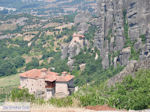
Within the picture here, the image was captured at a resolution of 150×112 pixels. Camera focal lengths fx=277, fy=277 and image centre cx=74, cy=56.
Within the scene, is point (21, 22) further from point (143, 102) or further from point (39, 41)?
point (143, 102)

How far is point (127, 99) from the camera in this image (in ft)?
76.6

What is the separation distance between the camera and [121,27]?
2886 inches

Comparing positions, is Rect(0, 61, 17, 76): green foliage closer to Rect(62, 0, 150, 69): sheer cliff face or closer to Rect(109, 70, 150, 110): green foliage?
Rect(62, 0, 150, 69): sheer cliff face

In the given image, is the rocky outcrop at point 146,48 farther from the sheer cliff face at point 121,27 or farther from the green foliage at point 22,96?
the green foliage at point 22,96

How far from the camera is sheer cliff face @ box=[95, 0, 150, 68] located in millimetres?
66625

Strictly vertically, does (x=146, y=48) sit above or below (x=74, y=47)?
above

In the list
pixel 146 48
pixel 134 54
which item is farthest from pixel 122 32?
pixel 146 48

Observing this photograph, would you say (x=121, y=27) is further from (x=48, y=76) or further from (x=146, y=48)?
(x=48, y=76)

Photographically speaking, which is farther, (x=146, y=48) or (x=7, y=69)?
(x=7, y=69)

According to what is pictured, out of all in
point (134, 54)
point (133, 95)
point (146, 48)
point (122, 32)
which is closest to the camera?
point (133, 95)

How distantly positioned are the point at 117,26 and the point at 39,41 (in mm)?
59382

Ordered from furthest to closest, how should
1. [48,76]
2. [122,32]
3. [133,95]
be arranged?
1. [122,32]
2. [48,76]
3. [133,95]

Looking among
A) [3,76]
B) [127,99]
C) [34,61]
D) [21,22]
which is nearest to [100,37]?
[34,61]

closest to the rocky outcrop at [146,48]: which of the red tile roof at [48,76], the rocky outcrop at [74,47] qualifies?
the red tile roof at [48,76]
